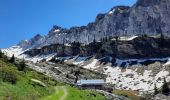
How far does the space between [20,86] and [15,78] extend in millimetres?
3047

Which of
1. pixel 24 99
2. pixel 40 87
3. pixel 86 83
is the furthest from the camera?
pixel 86 83

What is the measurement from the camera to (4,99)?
40.9m

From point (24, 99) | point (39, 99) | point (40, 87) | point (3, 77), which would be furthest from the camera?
point (40, 87)

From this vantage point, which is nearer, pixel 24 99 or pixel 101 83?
pixel 24 99

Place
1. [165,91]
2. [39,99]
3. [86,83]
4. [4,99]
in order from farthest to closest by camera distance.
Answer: [86,83] < [165,91] < [39,99] < [4,99]

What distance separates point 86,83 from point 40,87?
4134 inches

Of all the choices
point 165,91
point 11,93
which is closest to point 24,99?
point 11,93

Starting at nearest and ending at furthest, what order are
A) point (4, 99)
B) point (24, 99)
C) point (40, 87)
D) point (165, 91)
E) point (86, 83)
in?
point (4, 99), point (24, 99), point (40, 87), point (165, 91), point (86, 83)

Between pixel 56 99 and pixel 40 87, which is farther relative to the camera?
pixel 40 87

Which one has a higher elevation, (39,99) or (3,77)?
(3,77)

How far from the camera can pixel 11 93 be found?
149 feet

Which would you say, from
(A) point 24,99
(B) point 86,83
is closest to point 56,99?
(A) point 24,99

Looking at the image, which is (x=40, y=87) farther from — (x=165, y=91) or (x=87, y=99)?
(x=165, y=91)

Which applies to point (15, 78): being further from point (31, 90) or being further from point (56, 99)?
point (56, 99)
